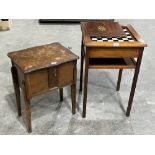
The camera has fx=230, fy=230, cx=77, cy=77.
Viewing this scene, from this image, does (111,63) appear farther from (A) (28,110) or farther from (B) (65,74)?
(A) (28,110)

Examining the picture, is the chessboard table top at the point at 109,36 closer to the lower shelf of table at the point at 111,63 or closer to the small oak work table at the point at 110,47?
the small oak work table at the point at 110,47

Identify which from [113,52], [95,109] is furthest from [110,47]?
[95,109]

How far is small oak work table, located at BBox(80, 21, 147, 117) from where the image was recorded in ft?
5.53

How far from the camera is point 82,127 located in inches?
77.7

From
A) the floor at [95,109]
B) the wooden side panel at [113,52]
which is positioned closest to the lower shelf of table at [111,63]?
the wooden side panel at [113,52]

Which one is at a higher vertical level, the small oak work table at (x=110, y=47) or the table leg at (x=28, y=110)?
the small oak work table at (x=110, y=47)

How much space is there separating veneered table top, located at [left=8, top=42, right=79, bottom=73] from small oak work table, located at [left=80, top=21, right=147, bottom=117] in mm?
147

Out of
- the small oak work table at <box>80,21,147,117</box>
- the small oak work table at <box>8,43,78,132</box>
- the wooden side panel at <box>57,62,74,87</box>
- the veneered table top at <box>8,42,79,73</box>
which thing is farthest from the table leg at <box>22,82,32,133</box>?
the small oak work table at <box>80,21,147,117</box>

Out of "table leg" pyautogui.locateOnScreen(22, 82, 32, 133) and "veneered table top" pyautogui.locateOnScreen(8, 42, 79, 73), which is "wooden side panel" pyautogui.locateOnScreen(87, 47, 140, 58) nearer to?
"veneered table top" pyautogui.locateOnScreen(8, 42, 79, 73)

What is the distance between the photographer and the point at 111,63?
186 centimetres

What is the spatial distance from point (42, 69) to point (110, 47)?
1.71 ft

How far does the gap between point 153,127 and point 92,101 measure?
24.7 inches

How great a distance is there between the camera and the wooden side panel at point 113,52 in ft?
5.59

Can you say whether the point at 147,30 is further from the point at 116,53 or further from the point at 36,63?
the point at 36,63
